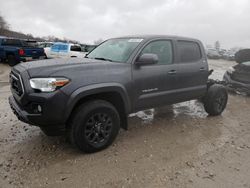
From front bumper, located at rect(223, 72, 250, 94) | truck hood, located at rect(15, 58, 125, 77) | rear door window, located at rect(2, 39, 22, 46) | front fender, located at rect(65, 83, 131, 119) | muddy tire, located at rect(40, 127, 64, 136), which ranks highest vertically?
rear door window, located at rect(2, 39, 22, 46)

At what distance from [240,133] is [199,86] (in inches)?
49.7

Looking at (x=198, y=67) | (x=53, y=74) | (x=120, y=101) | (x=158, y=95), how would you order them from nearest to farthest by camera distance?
(x=53, y=74)
(x=120, y=101)
(x=158, y=95)
(x=198, y=67)

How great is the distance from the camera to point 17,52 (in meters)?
14.0

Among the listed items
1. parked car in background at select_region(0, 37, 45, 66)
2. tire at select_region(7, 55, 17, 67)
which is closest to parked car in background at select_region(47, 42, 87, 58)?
parked car in background at select_region(0, 37, 45, 66)

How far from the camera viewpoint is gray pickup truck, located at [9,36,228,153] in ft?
10.6

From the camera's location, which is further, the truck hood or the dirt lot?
the truck hood

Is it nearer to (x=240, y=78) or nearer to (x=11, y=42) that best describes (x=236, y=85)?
(x=240, y=78)

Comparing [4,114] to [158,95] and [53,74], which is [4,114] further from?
[158,95]

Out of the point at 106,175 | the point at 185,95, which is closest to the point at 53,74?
the point at 106,175

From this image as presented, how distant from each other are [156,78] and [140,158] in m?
1.46

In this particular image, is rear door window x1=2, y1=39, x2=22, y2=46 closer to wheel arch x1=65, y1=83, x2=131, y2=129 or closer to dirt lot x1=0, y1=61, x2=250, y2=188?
dirt lot x1=0, y1=61, x2=250, y2=188

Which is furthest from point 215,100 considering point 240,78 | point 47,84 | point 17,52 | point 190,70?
point 17,52

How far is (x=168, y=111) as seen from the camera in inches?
242

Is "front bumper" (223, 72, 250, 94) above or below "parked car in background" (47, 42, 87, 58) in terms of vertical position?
below
